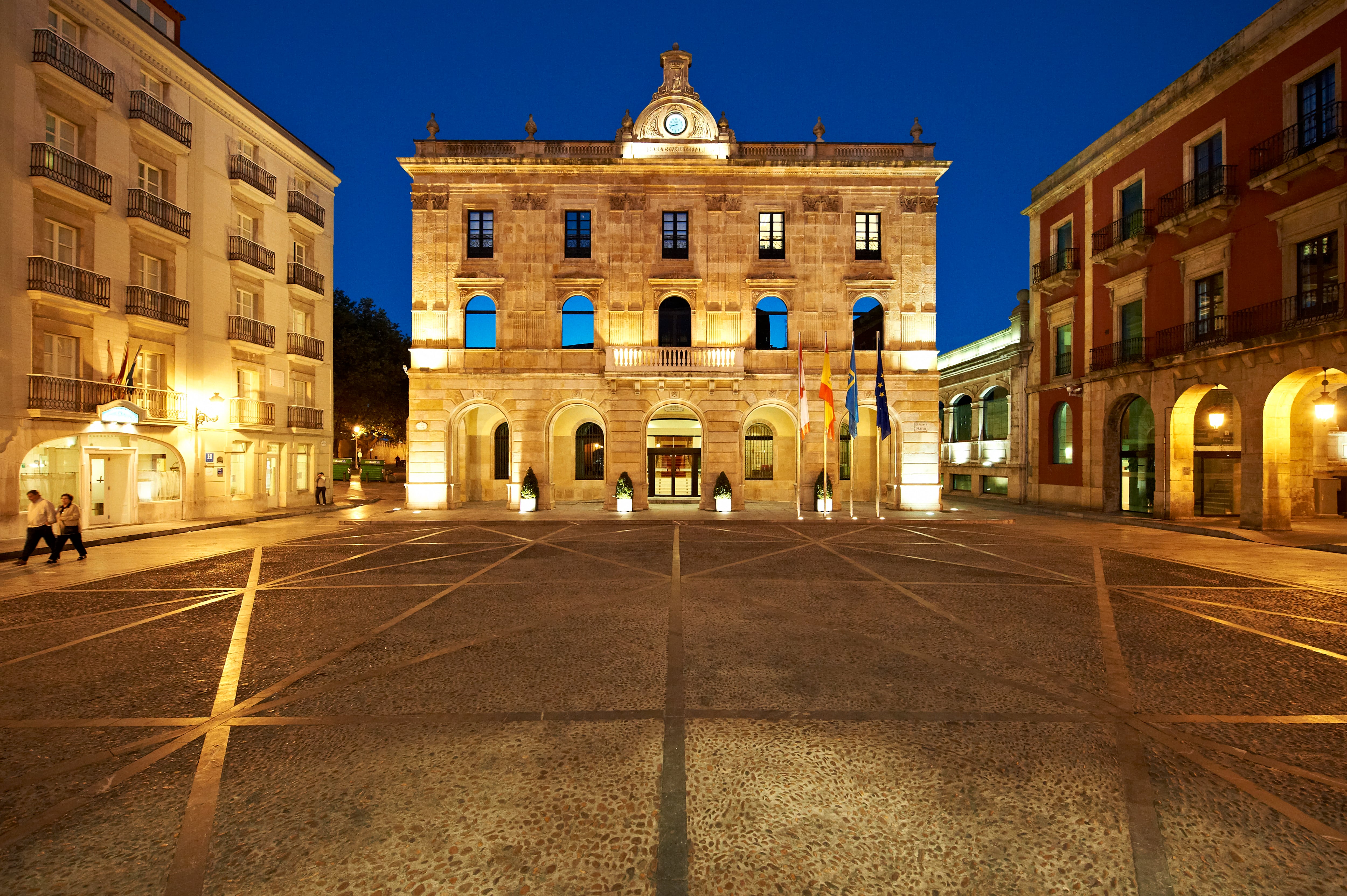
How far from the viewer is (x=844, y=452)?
96.0ft

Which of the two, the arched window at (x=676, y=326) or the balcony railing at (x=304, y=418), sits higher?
the arched window at (x=676, y=326)

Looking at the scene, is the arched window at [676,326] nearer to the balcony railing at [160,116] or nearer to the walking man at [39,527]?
the balcony railing at [160,116]

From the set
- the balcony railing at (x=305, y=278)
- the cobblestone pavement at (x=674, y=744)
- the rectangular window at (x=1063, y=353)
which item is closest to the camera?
the cobblestone pavement at (x=674, y=744)

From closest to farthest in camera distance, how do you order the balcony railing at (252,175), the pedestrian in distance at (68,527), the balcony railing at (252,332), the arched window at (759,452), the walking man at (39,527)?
the walking man at (39,527)
the pedestrian in distance at (68,527)
the balcony railing at (252,332)
the balcony railing at (252,175)
the arched window at (759,452)

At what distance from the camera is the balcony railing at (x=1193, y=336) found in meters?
19.1

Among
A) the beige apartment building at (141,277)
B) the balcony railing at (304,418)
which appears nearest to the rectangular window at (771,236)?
the beige apartment building at (141,277)

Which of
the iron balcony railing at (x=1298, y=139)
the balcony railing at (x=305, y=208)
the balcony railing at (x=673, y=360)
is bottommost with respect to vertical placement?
the balcony railing at (x=673, y=360)

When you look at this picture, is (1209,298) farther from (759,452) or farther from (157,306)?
(157,306)

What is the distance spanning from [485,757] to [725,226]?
24580mm

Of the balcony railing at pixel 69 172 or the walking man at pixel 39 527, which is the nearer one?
the walking man at pixel 39 527

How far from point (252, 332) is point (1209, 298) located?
3605 cm

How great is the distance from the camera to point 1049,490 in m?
26.3

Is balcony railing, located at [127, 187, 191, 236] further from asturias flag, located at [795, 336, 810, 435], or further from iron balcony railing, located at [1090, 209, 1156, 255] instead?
iron balcony railing, located at [1090, 209, 1156, 255]

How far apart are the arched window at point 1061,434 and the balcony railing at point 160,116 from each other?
37202 mm
